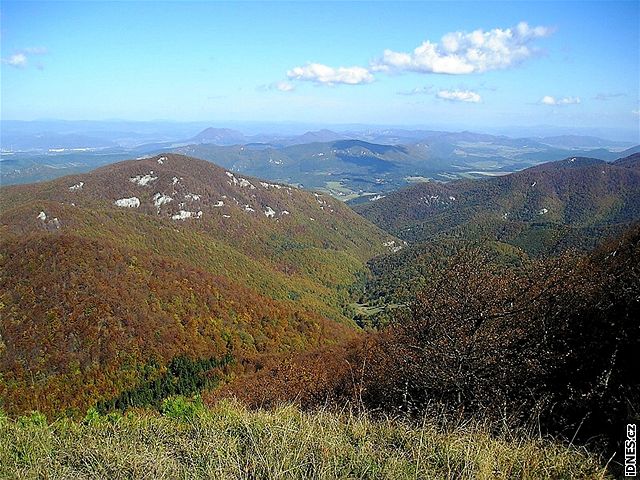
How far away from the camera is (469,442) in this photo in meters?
4.82

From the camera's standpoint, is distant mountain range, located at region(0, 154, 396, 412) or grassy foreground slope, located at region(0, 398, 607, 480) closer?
grassy foreground slope, located at region(0, 398, 607, 480)

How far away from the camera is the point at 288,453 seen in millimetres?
4809

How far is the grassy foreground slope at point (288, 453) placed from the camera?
15.0 ft

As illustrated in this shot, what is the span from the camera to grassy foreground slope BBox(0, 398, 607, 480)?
179 inches

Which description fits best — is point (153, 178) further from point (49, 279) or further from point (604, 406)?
point (604, 406)

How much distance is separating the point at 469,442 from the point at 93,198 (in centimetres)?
15344

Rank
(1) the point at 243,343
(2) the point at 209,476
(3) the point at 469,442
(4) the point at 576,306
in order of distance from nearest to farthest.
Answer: (2) the point at 209,476 → (3) the point at 469,442 → (4) the point at 576,306 → (1) the point at 243,343

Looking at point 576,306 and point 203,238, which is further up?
point 576,306

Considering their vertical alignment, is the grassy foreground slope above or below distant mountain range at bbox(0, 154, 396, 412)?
above

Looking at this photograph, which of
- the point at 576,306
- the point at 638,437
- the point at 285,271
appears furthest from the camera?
the point at 285,271

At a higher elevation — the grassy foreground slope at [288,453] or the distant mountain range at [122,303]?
the grassy foreground slope at [288,453]

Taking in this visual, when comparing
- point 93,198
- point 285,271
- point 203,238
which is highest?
point 93,198

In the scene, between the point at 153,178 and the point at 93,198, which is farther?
the point at 153,178

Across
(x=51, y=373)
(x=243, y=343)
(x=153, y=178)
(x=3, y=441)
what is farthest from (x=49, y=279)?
(x=153, y=178)
